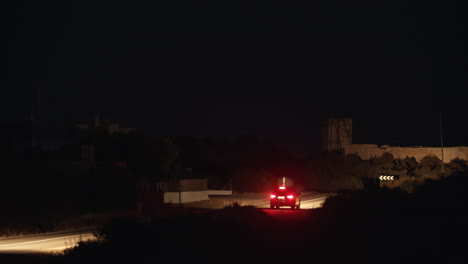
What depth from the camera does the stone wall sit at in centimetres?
9612

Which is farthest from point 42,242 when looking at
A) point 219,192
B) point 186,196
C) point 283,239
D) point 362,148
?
point 362,148

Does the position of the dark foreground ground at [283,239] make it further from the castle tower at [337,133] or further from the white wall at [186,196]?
the castle tower at [337,133]

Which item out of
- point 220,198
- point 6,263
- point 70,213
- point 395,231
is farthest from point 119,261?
point 220,198

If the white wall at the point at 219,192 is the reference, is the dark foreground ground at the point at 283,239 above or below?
below

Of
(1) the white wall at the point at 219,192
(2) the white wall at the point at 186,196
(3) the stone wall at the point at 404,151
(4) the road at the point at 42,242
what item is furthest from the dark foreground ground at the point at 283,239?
(3) the stone wall at the point at 404,151

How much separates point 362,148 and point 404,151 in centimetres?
905

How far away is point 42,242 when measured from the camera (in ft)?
87.7

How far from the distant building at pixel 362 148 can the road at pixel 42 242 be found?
73884 mm

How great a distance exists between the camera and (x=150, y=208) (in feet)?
155

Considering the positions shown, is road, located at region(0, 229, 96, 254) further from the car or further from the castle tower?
the castle tower

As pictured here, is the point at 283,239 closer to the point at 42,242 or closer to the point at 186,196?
the point at 42,242

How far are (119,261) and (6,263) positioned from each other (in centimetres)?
388

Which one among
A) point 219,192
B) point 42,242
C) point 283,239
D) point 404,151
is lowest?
point 42,242

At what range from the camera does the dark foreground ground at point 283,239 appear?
775 inches
